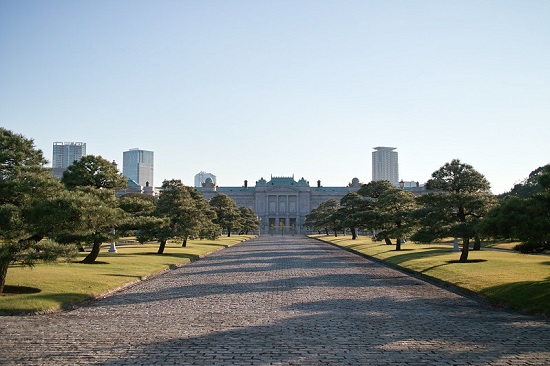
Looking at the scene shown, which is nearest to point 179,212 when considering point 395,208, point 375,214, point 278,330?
point 375,214

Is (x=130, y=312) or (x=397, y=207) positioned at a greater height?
(x=397, y=207)

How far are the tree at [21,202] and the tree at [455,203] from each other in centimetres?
2118

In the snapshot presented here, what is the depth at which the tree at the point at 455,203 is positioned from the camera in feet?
102

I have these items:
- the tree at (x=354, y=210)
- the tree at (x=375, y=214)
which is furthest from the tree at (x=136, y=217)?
the tree at (x=354, y=210)

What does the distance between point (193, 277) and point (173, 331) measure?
47.3 feet

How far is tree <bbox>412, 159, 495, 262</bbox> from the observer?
31094 millimetres

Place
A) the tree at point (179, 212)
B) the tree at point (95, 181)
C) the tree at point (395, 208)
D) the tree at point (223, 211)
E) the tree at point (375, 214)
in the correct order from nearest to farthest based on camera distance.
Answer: the tree at point (95, 181) → the tree at point (179, 212) → the tree at point (395, 208) → the tree at point (375, 214) → the tree at point (223, 211)

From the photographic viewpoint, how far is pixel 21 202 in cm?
1911

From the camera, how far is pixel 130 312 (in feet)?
53.7

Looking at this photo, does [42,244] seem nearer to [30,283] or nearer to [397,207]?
[30,283]

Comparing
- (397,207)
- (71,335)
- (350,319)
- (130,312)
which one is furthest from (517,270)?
(397,207)

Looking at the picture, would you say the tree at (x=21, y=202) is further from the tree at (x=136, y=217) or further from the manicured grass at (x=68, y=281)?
the tree at (x=136, y=217)

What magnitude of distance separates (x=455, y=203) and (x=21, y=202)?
77.7ft

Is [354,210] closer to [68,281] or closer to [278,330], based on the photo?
[68,281]
